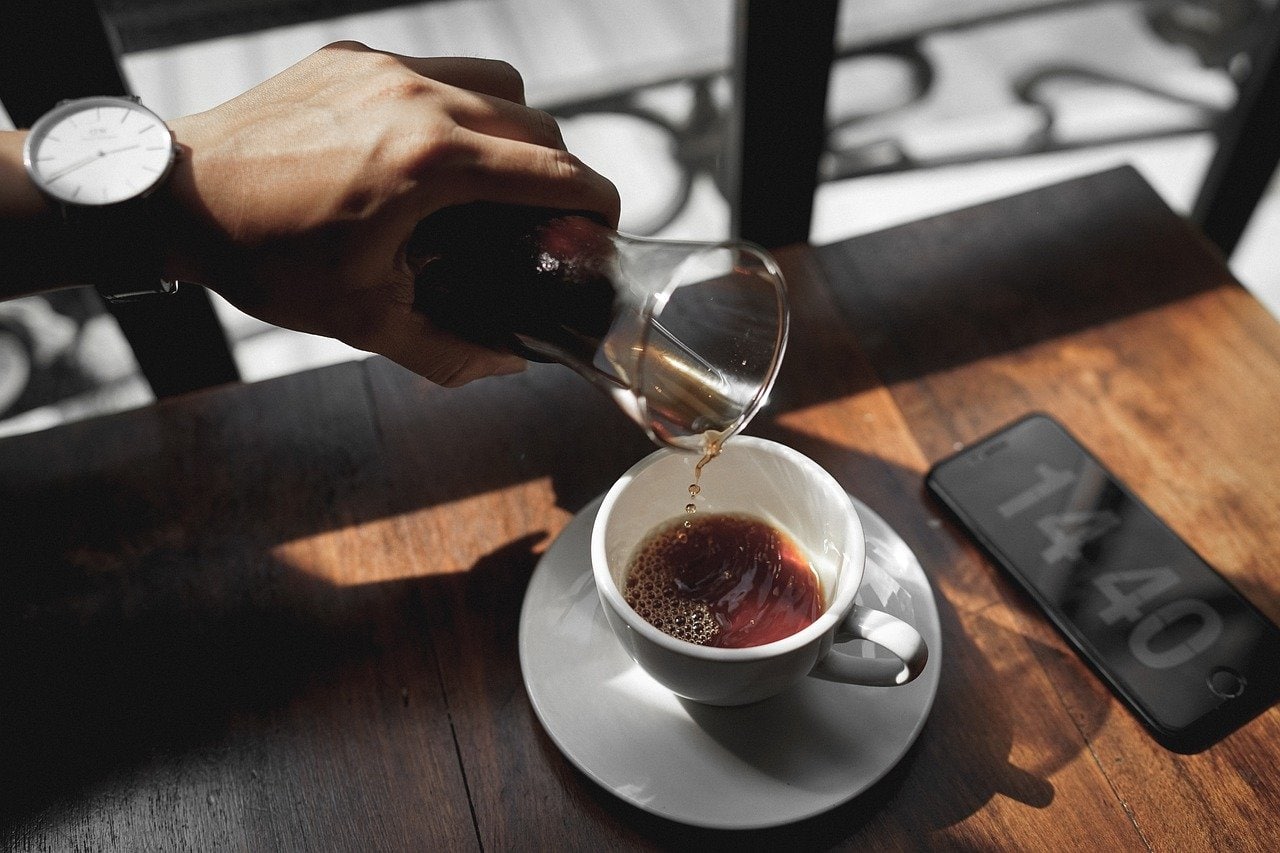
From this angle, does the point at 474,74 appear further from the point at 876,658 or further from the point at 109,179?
the point at 876,658

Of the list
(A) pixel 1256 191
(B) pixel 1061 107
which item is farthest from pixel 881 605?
(B) pixel 1061 107

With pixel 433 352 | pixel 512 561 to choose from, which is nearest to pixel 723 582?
pixel 512 561

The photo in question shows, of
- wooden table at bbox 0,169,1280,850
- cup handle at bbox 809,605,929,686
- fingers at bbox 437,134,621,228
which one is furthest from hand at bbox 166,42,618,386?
cup handle at bbox 809,605,929,686

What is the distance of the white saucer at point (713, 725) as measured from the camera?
696mm

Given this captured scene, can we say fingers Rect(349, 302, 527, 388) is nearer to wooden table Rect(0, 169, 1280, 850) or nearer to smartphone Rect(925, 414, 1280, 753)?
wooden table Rect(0, 169, 1280, 850)

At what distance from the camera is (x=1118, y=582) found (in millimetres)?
829

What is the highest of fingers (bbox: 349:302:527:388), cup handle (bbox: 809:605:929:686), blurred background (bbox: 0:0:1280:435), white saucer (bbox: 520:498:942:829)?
fingers (bbox: 349:302:527:388)

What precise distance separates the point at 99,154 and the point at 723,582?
57 cm

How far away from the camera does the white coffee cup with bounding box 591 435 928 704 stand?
658 mm

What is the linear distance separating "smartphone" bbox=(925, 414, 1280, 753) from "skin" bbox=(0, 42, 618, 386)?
410 mm

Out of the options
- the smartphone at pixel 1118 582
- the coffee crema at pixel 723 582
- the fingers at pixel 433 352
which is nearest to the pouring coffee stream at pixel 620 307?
the fingers at pixel 433 352

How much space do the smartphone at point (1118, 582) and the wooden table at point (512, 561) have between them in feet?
0.07

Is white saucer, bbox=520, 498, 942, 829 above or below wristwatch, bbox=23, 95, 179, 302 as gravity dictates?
below

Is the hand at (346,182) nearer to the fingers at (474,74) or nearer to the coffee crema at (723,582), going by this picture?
the fingers at (474,74)
